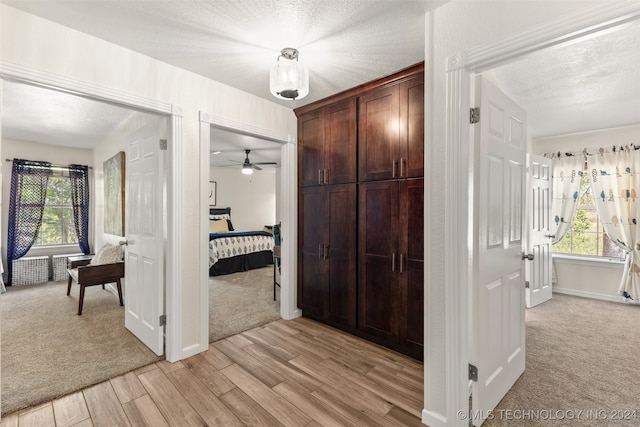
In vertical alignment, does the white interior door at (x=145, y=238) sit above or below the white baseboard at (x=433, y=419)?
above

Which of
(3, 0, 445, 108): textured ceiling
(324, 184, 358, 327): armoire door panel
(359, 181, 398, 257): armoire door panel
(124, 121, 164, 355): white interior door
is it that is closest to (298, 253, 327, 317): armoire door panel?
(324, 184, 358, 327): armoire door panel

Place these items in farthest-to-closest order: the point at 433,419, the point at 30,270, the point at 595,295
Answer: the point at 30,270
the point at 595,295
the point at 433,419

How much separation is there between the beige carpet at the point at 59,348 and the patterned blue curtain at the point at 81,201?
1.56 metres

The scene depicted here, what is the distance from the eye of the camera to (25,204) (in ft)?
16.1

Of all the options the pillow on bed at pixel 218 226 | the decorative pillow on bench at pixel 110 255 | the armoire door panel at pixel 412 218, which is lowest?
the decorative pillow on bench at pixel 110 255

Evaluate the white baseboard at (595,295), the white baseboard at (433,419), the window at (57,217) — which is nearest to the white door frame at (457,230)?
the white baseboard at (433,419)

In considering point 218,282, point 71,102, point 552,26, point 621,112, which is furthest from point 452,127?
point 218,282

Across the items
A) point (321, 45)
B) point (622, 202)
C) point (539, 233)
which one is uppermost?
point (321, 45)

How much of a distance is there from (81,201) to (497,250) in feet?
21.7

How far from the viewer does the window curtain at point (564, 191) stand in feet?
14.1

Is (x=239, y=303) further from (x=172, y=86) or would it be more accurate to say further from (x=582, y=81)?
(x=582, y=81)

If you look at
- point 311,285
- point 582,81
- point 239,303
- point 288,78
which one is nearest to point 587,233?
point 582,81

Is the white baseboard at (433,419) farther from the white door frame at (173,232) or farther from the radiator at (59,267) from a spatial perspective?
the radiator at (59,267)

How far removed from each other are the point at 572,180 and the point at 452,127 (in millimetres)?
4099
